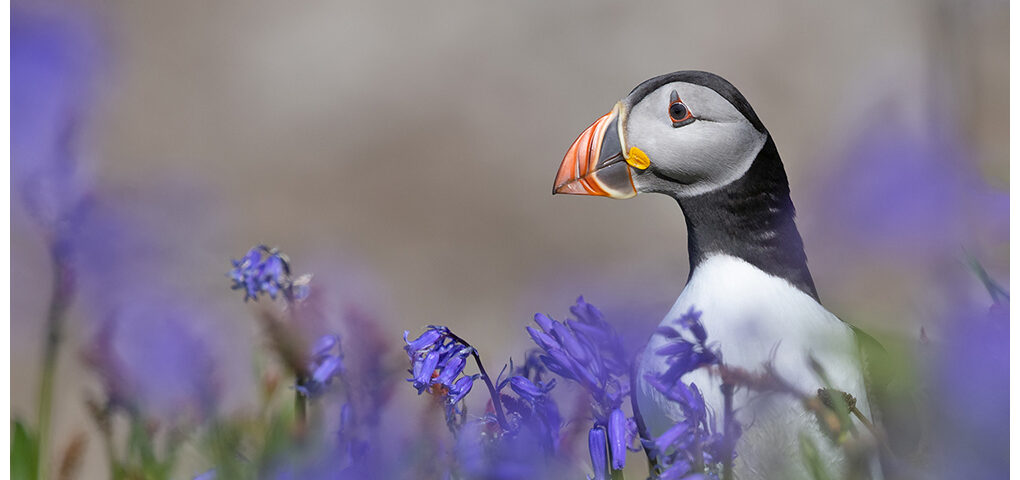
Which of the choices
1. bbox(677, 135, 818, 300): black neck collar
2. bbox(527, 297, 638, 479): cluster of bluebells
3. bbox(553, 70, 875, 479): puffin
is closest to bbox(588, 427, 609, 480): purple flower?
bbox(527, 297, 638, 479): cluster of bluebells

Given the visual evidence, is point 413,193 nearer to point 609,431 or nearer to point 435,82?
point 435,82

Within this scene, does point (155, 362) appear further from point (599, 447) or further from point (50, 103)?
point (599, 447)

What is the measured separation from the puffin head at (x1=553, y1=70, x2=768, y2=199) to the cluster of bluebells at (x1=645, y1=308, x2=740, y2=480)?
1.53 ft

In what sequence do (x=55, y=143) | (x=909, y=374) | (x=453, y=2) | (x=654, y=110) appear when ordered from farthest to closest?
(x=453, y=2) < (x=654, y=110) < (x=55, y=143) < (x=909, y=374)

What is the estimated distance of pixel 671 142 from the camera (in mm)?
952

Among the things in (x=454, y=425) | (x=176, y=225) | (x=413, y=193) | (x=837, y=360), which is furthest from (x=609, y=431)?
(x=413, y=193)

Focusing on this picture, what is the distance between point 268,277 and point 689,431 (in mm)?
315

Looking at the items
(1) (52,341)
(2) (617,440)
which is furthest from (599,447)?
(1) (52,341)

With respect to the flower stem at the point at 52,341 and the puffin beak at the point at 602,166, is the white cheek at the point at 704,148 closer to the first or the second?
the puffin beak at the point at 602,166

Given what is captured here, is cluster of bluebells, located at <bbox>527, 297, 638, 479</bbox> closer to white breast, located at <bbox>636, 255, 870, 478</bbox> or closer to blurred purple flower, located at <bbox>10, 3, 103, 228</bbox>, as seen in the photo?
white breast, located at <bbox>636, 255, 870, 478</bbox>

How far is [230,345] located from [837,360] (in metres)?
0.42

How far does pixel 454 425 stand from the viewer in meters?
0.56

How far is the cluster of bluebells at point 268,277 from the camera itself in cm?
66

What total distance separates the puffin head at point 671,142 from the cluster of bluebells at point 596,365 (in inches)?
17.4
